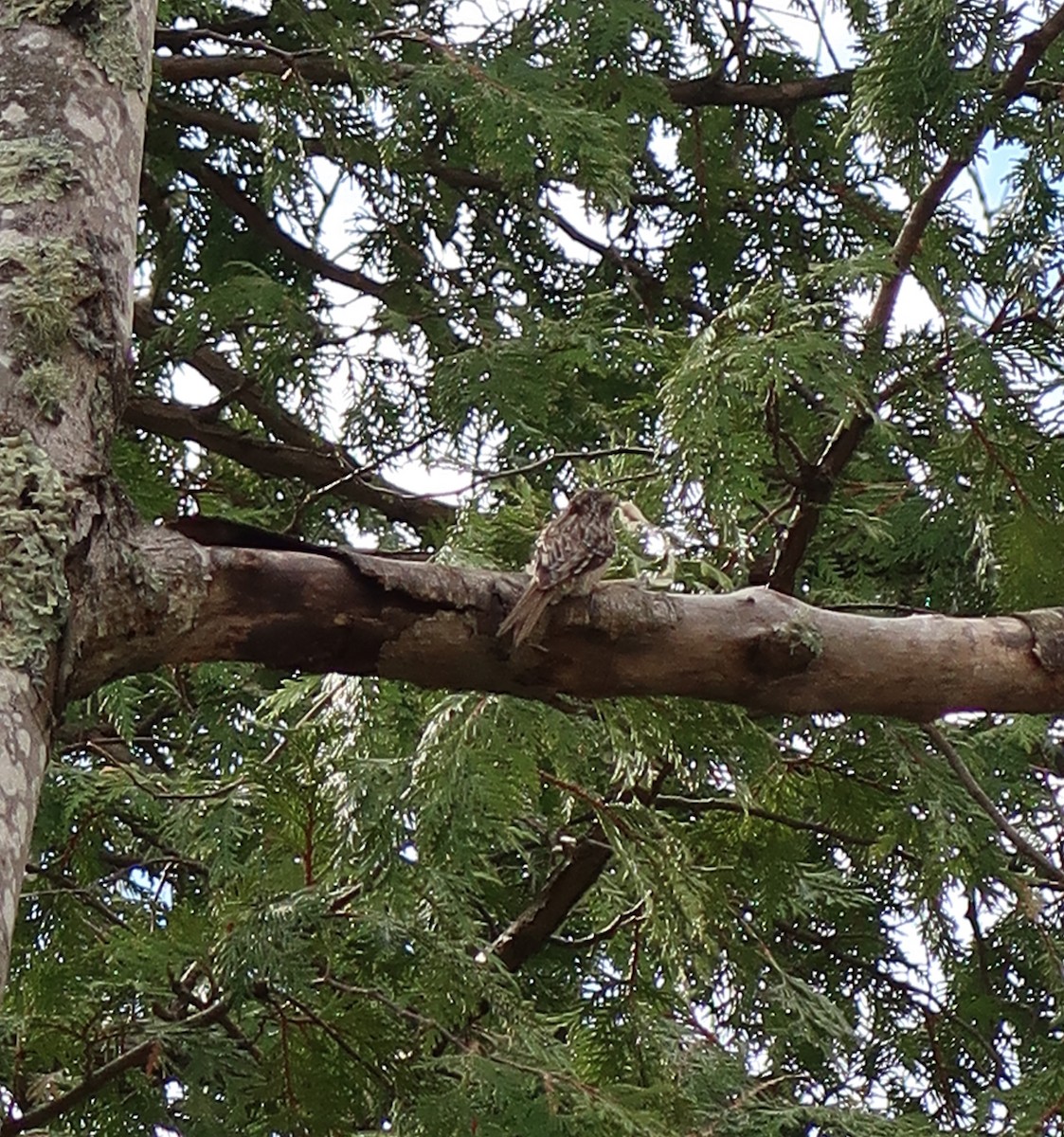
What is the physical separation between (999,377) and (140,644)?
128 centimetres

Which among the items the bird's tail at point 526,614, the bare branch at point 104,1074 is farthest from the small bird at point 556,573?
the bare branch at point 104,1074

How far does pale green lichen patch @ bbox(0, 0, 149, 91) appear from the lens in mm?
1525

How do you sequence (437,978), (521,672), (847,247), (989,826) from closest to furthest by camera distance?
1. (521,672)
2. (437,978)
3. (989,826)
4. (847,247)

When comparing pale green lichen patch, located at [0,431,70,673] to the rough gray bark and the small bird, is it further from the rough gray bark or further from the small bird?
the small bird

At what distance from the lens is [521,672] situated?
1.48m

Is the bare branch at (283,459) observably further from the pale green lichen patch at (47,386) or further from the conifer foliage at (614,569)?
the pale green lichen patch at (47,386)

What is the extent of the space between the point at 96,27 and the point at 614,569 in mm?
A: 790

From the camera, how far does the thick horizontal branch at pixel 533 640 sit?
135 cm

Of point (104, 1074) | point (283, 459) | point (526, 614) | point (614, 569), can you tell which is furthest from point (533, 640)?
point (283, 459)

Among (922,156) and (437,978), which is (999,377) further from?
(437,978)

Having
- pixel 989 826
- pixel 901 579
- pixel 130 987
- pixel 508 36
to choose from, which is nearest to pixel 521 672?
pixel 130 987

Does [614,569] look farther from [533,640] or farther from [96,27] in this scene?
[96,27]

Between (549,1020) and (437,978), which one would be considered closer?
(437,978)

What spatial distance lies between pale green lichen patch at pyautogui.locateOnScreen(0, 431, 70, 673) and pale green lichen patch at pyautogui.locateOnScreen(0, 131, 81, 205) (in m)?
0.25
